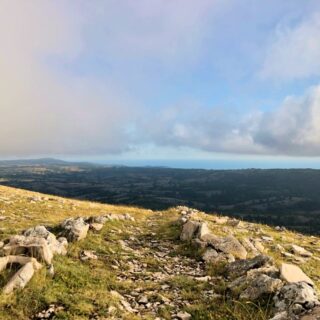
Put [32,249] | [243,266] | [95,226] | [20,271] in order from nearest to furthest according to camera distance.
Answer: [20,271], [32,249], [243,266], [95,226]

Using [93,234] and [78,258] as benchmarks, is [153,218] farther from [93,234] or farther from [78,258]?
[78,258]

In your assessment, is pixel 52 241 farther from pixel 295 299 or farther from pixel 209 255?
pixel 295 299

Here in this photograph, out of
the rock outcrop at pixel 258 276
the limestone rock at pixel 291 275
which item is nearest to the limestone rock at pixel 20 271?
the rock outcrop at pixel 258 276

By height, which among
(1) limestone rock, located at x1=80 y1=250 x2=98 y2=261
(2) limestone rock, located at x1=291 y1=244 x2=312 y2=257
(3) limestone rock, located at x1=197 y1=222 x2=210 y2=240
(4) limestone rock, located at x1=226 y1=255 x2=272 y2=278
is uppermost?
(3) limestone rock, located at x1=197 y1=222 x2=210 y2=240

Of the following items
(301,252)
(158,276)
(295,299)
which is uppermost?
(295,299)

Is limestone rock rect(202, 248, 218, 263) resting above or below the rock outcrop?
Result: below

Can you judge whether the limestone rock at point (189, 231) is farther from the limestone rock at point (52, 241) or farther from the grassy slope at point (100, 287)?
the limestone rock at point (52, 241)

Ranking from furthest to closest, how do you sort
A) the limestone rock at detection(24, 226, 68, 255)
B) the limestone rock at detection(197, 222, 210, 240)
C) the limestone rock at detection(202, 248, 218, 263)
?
the limestone rock at detection(197, 222, 210, 240) → the limestone rock at detection(202, 248, 218, 263) → the limestone rock at detection(24, 226, 68, 255)

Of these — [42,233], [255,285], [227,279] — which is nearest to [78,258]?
[42,233]

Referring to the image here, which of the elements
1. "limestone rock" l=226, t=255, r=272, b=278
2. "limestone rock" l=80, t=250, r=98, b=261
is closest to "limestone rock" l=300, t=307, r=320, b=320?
"limestone rock" l=226, t=255, r=272, b=278

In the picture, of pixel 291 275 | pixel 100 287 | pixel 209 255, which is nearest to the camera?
pixel 100 287

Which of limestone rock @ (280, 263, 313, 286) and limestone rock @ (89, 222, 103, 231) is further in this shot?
limestone rock @ (89, 222, 103, 231)

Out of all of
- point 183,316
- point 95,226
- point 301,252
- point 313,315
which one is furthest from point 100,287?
point 301,252

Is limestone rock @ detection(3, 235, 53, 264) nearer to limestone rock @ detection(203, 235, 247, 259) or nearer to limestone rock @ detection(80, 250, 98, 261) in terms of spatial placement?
limestone rock @ detection(80, 250, 98, 261)
